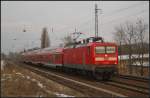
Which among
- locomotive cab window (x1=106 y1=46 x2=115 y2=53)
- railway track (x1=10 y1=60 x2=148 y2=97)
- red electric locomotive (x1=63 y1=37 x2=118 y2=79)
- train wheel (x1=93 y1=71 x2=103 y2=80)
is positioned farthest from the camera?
locomotive cab window (x1=106 y1=46 x2=115 y2=53)

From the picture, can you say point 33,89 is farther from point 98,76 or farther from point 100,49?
point 100,49

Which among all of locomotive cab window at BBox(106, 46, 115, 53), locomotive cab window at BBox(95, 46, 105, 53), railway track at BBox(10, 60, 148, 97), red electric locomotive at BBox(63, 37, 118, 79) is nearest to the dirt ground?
railway track at BBox(10, 60, 148, 97)

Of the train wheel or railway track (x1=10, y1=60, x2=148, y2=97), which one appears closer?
railway track (x1=10, y1=60, x2=148, y2=97)

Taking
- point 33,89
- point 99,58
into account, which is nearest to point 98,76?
point 99,58

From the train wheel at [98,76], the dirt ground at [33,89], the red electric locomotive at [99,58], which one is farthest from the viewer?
the train wheel at [98,76]

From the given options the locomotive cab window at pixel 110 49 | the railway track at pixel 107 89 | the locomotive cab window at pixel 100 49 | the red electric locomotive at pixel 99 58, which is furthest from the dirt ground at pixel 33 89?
the locomotive cab window at pixel 110 49

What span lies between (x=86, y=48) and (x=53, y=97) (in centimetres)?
1090

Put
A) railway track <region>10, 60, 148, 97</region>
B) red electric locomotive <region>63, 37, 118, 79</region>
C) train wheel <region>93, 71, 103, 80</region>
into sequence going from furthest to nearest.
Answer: train wheel <region>93, 71, 103, 80</region> → red electric locomotive <region>63, 37, 118, 79</region> → railway track <region>10, 60, 148, 97</region>

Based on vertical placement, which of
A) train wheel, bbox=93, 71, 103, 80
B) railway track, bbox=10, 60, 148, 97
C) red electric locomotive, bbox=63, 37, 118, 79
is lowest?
railway track, bbox=10, 60, 148, 97

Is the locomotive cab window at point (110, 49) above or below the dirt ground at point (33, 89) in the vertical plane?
above

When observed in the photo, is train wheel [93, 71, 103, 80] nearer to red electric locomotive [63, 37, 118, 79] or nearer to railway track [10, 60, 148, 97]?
red electric locomotive [63, 37, 118, 79]

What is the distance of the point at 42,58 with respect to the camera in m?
48.7

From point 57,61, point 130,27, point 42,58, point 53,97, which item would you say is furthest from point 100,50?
point 42,58

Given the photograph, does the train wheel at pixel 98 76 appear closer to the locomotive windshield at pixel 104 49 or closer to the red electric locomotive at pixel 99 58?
the red electric locomotive at pixel 99 58
